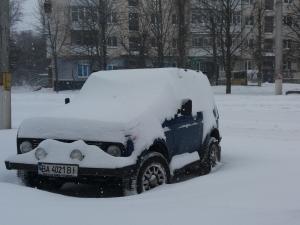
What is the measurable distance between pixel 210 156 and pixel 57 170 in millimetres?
2960

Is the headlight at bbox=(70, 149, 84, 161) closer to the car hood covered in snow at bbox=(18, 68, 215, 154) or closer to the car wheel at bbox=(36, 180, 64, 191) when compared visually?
the car hood covered in snow at bbox=(18, 68, 215, 154)

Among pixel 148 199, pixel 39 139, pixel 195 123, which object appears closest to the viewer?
pixel 148 199

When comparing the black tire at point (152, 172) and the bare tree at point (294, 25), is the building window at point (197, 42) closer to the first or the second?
the bare tree at point (294, 25)

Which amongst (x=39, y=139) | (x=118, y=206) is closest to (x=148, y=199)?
(x=118, y=206)

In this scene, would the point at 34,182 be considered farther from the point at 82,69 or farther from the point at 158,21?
the point at 82,69

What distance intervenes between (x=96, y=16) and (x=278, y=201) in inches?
1860

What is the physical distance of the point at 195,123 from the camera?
8.55 metres

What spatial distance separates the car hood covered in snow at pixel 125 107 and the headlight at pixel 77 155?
0.67 ft

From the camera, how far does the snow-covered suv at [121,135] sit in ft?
22.3

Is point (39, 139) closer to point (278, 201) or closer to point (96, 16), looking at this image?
point (278, 201)

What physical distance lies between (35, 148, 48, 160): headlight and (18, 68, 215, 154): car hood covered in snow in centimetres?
20

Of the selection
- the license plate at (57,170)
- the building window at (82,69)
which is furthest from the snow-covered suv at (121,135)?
the building window at (82,69)

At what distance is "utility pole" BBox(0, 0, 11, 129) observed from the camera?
14.0 metres

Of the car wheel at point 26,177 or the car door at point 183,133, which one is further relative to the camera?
the car door at point 183,133
